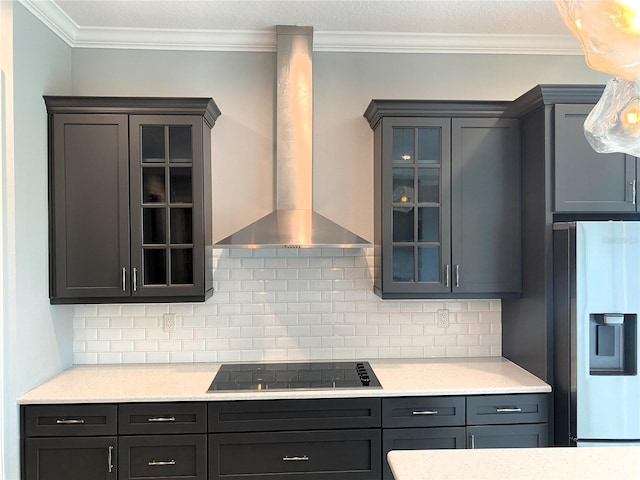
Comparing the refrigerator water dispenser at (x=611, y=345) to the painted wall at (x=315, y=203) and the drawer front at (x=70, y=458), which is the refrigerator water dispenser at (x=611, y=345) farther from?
the drawer front at (x=70, y=458)

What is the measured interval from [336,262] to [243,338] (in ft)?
2.52

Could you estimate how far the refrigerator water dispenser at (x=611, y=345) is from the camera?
2467 millimetres

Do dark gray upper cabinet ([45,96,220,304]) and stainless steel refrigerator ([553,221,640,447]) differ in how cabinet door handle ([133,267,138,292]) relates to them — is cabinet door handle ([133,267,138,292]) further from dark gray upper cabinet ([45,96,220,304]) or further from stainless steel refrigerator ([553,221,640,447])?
stainless steel refrigerator ([553,221,640,447])

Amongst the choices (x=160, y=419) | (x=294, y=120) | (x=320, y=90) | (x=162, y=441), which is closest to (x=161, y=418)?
(x=160, y=419)

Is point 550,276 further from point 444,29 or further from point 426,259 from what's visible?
point 444,29

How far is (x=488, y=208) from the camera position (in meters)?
2.96

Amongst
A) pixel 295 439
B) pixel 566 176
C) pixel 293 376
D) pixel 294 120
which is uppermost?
pixel 294 120

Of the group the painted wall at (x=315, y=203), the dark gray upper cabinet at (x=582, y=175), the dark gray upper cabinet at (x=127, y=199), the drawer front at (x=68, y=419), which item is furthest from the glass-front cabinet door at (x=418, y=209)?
the drawer front at (x=68, y=419)

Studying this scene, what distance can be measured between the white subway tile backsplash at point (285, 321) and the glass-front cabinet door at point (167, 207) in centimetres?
35

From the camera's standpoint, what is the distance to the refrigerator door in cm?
245

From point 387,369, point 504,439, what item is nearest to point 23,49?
point 387,369

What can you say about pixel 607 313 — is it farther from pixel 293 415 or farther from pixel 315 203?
pixel 315 203

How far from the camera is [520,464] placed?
161 centimetres

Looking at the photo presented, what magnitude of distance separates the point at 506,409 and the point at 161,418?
178 cm
